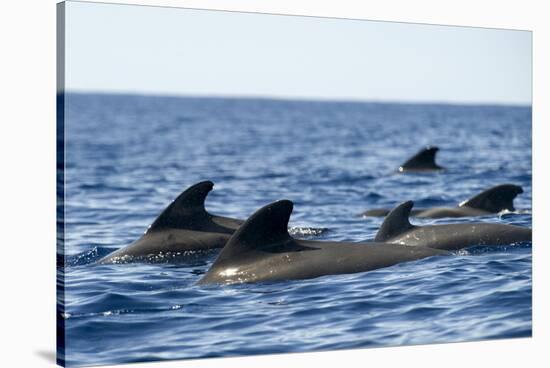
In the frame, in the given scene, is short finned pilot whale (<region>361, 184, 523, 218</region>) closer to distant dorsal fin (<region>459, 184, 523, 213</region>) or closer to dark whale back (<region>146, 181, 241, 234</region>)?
distant dorsal fin (<region>459, 184, 523, 213</region>)

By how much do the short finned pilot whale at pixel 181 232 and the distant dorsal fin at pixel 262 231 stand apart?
2.26 metres

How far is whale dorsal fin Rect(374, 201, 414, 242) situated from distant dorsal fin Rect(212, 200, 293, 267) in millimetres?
2626

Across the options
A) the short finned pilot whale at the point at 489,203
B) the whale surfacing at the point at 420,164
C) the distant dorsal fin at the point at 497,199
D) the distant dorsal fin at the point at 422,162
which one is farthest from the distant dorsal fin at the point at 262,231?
the whale surfacing at the point at 420,164

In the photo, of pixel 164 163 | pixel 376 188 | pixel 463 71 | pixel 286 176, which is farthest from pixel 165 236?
pixel 164 163

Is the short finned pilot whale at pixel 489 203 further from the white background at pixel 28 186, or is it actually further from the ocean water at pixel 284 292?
the white background at pixel 28 186

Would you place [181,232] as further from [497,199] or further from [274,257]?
[497,199]

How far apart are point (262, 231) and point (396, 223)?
3245 millimetres

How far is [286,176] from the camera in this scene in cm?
3462

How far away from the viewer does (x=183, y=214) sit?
1741 centimetres

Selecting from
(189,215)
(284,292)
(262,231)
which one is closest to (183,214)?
(189,215)

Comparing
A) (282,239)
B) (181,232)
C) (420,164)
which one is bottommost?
(282,239)

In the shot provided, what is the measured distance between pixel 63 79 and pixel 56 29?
0.69 metres

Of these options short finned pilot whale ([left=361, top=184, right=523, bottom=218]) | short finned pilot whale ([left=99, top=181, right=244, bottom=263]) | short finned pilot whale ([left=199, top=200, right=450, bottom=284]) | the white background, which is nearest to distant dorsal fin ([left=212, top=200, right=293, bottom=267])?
short finned pilot whale ([left=199, top=200, right=450, bottom=284])

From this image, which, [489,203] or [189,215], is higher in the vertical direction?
[489,203]
